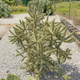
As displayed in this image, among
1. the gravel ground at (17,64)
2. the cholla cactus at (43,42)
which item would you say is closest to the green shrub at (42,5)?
the gravel ground at (17,64)

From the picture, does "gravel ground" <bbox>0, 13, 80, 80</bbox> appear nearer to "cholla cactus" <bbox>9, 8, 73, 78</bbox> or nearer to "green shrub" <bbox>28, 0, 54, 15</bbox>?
"cholla cactus" <bbox>9, 8, 73, 78</bbox>

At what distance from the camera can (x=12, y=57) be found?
6043 millimetres

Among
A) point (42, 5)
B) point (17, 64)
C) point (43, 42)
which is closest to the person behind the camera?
point (43, 42)

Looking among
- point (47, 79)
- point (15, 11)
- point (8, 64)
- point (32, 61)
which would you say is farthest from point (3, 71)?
point (15, 11)

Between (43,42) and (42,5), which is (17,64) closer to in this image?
(43,42)

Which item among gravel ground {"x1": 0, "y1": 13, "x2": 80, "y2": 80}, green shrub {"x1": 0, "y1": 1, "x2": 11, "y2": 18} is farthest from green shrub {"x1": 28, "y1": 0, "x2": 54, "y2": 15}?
gravel ground {"x1": 0, "y1": 13, "x2": 80, "y2": 80}

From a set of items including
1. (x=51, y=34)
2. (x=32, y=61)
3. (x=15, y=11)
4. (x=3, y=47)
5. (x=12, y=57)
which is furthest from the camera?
(x=15, y=11)

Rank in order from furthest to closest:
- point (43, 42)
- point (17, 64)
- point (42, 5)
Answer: point (42, 5)
point (17, 64)
point (43, 42)

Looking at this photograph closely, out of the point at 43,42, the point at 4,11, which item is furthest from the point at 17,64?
the point at 4,11

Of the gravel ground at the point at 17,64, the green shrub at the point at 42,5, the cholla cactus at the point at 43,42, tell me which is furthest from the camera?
the green shrub at the point at 42,5

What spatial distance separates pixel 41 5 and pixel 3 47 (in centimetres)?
1480

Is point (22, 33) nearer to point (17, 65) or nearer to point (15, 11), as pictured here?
point (17, 65)

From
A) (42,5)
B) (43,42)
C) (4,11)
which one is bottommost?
(4,11)

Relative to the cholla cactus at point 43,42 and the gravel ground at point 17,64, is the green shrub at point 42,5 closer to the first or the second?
the gravel ground at point 17,64
